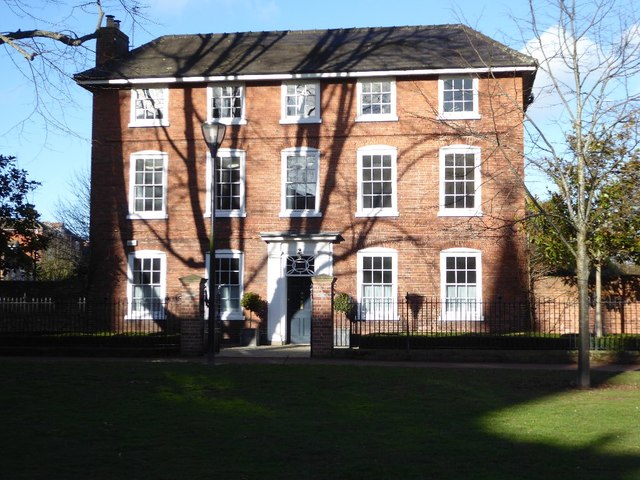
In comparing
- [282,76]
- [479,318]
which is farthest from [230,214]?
[479,318]

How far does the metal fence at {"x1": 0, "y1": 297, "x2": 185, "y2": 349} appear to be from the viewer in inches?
822

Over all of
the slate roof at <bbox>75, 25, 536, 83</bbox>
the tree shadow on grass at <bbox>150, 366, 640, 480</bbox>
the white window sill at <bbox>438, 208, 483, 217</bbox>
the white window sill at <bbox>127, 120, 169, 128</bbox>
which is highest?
the slate roof at <bbox>75, 25, 536, 83</bbox>

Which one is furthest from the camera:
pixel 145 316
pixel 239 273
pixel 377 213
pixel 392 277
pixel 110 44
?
pixel 110 44

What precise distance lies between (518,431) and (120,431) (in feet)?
16.1

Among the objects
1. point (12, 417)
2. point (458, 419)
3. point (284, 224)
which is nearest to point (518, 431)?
point (458, 419)

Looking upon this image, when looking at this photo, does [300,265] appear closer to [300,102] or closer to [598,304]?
[300,102]

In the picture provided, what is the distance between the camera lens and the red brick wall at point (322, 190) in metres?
25.1

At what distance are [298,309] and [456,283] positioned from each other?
194 inches

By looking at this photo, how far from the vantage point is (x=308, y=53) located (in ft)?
89.4

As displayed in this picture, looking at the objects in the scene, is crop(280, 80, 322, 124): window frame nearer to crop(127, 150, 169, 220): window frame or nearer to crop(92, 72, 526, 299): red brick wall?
crop(92, 72, 526, 299): red brick wall

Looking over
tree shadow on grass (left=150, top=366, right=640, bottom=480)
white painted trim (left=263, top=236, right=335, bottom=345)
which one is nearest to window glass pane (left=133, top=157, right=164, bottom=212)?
white painted trim (left=263, top=236, right=335, bottom=345)

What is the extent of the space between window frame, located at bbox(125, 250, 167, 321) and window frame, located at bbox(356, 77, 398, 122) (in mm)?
7654

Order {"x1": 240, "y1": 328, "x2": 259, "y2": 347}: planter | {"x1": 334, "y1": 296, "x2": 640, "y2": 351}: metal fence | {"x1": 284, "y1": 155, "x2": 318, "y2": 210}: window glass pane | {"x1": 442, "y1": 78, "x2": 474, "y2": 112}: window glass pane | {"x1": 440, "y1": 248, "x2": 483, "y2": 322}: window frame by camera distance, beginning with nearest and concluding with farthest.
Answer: {"x1": 334, "y1": 296, "x2": 640, "y2": 351}: metal fence, {"x1": 240, "y1": 328, "x2": 259, "y2": 347}: planter, {"x1": 440, "y1": 248, "x2": 483, "y2": 322}: window frame, {"x1": 442, "y1": 78, "x2": 474, "y2": 112}: window glass pane, {"x1": 284, "y1": 155, "x2": 318, "y2": 210}: window glass pane

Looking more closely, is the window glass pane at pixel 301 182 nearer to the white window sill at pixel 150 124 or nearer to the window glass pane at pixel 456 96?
the white window sill at pixel 150 124
